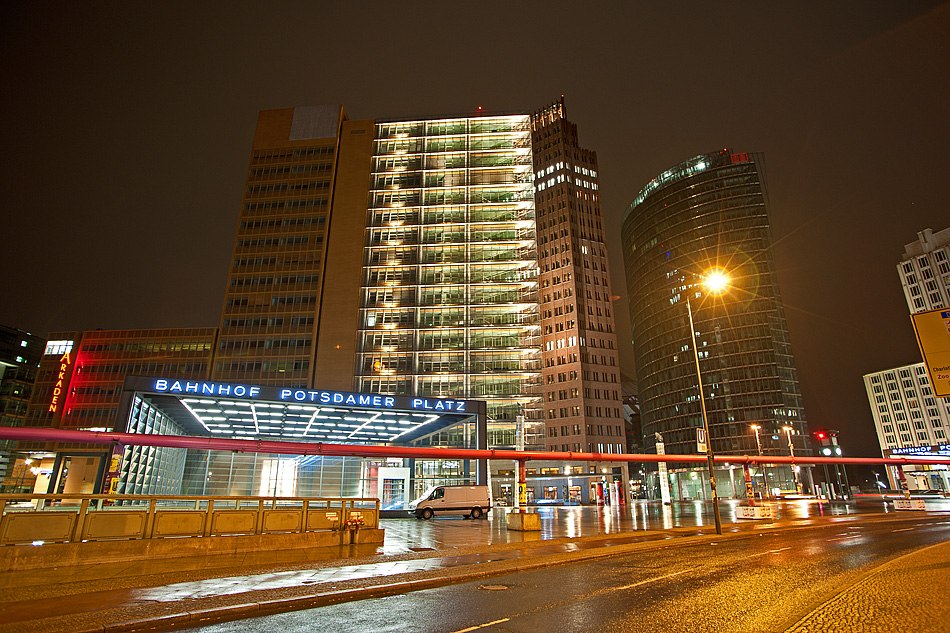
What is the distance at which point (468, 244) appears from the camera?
279 ft

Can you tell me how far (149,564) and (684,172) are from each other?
511ft

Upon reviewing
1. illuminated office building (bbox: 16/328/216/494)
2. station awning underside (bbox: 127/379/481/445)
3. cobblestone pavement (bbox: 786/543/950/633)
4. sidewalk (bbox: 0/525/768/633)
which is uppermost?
illuminated office building (bbox: 16/328/216/494)

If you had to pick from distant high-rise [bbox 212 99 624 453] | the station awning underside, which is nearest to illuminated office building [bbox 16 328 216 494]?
distant high-rise [bbox 212 99 624 453]

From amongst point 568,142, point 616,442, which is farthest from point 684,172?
point 616,442

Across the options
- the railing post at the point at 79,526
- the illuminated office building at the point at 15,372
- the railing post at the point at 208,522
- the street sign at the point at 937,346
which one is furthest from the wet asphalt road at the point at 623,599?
the illuminated office building at the point at 15,372

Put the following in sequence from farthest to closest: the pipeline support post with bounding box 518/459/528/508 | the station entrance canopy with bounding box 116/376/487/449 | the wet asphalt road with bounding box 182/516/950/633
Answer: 1. the station entrance canopy with bounding box 116/376/487/449
2. the pipeline support post with bounding box 518/459/528/508
3. the wet asphalt road with bounding box 182/516/950/633

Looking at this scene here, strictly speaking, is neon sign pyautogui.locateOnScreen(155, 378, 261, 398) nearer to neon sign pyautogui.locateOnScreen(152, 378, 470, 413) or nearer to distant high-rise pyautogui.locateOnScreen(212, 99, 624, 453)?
neon sign pyautogui.locateOnScreen(152, 378, 470, 413)

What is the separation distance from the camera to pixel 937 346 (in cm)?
1161

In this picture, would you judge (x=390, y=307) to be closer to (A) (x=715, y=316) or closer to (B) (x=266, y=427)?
(B) (x=266, y=427)

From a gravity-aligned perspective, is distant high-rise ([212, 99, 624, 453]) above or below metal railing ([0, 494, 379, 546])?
above

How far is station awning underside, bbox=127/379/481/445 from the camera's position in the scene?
37.5 metres

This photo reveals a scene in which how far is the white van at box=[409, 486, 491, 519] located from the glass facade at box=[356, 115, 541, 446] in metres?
39.5

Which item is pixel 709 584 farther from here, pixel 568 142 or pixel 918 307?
pixel 918 307

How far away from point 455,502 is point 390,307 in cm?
5247
